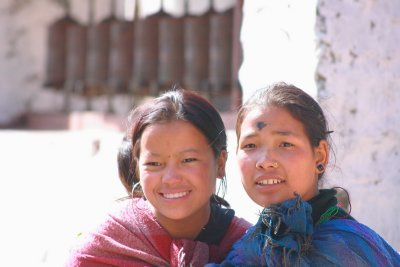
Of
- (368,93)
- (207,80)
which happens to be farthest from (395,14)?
(207,80)

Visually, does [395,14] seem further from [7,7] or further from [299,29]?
[7,7]

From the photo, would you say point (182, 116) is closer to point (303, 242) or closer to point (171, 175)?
point (171, 175)

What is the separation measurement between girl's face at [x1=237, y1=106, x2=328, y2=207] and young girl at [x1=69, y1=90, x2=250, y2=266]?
20 cm

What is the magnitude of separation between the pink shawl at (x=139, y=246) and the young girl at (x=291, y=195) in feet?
0.74

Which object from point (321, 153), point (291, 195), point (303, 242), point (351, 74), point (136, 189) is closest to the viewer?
point (303, 242)

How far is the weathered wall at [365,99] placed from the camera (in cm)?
284

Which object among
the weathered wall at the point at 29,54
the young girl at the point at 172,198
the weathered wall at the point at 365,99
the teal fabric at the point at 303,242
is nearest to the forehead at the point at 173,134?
the young girl at the point at 172,198

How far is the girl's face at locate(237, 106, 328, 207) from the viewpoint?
71.8 inches

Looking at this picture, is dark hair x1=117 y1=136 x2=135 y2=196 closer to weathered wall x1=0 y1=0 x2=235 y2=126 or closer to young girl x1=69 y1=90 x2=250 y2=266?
young girl x1=69 y1=90 x2=250 y2=266

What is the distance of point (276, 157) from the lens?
6.01 feet

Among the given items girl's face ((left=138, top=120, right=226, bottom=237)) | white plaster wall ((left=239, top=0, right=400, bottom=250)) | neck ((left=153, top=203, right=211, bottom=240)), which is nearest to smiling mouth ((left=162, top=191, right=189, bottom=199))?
girl's face ((left=138, top=120, right=226, bottom=237))

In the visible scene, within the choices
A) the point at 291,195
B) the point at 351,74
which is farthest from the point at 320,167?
the point at 351,74

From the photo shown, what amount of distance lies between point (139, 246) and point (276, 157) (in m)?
0.46

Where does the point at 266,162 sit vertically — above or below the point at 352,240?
above
